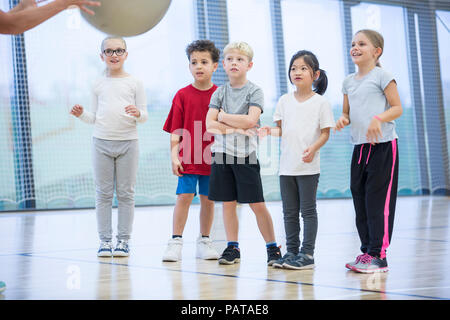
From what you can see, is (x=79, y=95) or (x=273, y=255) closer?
(x=273, y=255)

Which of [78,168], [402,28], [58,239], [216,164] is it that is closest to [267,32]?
[402,28]

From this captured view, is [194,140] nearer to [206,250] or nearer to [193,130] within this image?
[193,130]

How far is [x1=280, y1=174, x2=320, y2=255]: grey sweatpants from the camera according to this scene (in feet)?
6.25

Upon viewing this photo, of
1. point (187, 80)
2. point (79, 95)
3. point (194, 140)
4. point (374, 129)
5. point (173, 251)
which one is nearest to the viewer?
point (374, 129)

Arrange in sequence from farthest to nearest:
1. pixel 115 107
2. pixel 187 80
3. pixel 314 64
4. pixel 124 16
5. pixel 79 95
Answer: pixel 187 80, pixel 79 95, pixel 115 107, pixel 314 64, pixel 124 16

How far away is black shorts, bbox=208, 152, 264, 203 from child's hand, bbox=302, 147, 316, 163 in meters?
0.21

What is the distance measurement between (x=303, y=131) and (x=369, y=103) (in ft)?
0.77

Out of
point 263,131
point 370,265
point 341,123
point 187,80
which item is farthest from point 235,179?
point 187,80

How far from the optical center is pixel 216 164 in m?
2.05

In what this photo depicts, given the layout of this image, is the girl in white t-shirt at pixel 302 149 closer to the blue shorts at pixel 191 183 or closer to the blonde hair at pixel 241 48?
the blonde hair at pixel 241 48

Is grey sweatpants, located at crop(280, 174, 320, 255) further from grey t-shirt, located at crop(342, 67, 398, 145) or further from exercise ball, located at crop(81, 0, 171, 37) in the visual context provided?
exercise ball, located at crop(81, 0, 171, 37)

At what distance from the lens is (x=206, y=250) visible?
2.15m

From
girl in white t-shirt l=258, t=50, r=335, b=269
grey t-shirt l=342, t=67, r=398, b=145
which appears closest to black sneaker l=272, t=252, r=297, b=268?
girl in white t-shirt l=258, t=50, r=335, b=269

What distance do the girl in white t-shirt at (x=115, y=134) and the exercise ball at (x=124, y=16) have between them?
38 cm
